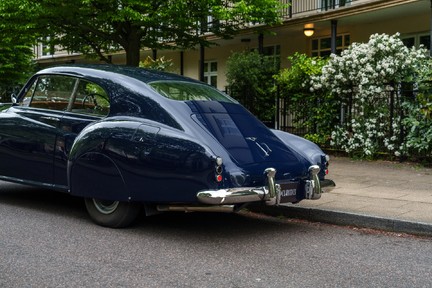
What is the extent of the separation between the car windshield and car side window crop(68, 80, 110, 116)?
614 millimetres

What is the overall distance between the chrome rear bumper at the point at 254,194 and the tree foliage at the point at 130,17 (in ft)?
30.4

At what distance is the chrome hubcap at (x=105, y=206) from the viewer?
20.2ft

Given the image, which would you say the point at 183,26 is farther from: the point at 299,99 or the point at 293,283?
the point at 293,283

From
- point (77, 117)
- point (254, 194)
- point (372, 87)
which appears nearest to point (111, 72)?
point (77, 117)

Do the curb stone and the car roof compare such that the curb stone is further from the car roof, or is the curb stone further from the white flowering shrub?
the white flowering shrub

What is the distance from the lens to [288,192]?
19.2 feet

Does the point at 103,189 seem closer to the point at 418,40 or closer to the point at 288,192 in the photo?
the point at 288,192

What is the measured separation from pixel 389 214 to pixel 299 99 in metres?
8.18

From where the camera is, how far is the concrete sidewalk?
6406 millimetres

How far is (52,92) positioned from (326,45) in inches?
604

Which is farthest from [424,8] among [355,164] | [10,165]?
[10,165]

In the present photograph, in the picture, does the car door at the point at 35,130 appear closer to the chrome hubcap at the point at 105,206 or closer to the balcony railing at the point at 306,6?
the chrome hubcap at the point at 105,206

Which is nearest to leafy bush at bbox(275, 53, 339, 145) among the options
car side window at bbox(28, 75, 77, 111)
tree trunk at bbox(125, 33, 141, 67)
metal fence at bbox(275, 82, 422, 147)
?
metal fence at bbox(275, 82, 422, 147)

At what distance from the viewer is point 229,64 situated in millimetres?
17875
